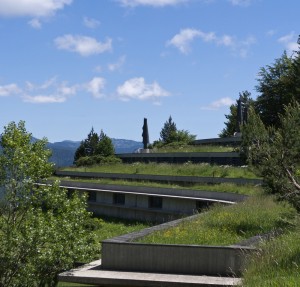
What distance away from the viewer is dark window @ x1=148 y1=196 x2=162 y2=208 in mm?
35500

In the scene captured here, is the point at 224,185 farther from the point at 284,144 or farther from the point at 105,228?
the point at 284,144

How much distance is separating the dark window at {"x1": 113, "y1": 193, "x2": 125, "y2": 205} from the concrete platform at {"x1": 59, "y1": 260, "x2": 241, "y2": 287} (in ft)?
78.2

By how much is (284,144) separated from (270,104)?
111ft

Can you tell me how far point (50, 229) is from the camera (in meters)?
16.4

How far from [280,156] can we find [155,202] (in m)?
19.9

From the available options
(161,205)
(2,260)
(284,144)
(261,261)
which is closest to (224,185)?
(161,205)

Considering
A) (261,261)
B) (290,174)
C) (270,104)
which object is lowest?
(261,261)

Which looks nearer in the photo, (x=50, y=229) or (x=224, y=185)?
(x=50, y=229)

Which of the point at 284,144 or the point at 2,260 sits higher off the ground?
the point at 284,144

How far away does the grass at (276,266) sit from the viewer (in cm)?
684

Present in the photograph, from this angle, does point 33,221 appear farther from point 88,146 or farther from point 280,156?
point 88,146

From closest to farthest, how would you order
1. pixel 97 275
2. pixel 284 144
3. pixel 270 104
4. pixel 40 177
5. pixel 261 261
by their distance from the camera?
pixel 261 261
pixel 97 275
pixel 284 144
pixel 40 177
pixel 270 104

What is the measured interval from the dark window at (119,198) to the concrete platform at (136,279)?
23.8 m

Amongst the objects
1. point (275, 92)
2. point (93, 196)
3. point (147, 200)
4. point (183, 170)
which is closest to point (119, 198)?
point (93, 196)
